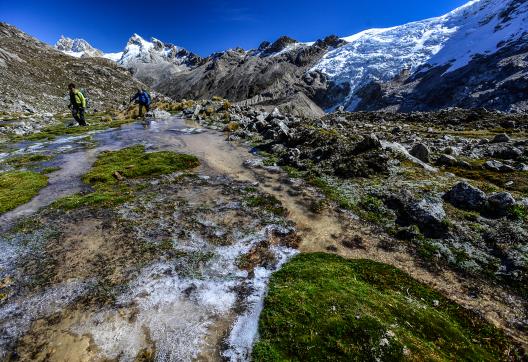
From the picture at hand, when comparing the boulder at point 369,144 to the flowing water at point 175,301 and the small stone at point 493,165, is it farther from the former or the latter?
the flowing water at point 175,301

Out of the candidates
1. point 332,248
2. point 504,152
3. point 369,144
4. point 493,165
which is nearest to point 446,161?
point 493,165

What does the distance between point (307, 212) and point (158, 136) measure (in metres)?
23.6

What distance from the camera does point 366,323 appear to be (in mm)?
7449

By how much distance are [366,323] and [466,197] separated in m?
8.57

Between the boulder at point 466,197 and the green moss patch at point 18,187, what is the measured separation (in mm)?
19323

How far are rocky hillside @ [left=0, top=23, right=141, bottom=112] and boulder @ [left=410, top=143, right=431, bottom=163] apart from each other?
76.4 m

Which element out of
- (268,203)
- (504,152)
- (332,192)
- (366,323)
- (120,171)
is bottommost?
(120,171)

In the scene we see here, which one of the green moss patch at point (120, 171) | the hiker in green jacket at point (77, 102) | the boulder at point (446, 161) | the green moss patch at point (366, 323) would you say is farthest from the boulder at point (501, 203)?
the hiker in green jacket at point (77, 102)

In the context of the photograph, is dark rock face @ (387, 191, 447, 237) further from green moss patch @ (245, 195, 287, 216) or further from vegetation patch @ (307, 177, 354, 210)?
green moss patch @ (245, 195, 287, 216)

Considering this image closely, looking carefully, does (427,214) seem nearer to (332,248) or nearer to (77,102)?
(332,248)

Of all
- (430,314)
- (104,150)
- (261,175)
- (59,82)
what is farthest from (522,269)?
(59,82)

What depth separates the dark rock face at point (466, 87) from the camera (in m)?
112

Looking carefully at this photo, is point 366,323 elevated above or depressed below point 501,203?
below

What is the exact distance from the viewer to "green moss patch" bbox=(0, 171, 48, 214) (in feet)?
49.4
